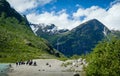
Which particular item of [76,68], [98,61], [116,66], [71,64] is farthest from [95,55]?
[71,64]

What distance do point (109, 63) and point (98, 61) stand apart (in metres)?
1.79

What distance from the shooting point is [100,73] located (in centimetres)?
4981

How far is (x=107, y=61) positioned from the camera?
50406 millimetres

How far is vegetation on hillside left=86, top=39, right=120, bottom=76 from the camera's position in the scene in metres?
48.6

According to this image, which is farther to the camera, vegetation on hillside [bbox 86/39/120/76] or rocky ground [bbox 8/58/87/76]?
rocky ground [bbox 8/58/87/76]

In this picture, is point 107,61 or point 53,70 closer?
point 107,61

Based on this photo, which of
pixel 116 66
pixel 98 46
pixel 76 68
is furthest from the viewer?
pixel 76 68

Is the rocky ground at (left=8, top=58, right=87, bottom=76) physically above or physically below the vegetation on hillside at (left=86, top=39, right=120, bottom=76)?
below

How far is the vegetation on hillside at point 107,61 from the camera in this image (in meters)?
48.6

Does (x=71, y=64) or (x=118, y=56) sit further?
(x=71, y=64)

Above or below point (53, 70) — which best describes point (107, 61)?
above

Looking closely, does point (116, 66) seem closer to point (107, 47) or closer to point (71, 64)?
point (107, 47)

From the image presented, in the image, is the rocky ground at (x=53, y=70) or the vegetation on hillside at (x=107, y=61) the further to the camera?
the rocky ground at (x=53, y=70)

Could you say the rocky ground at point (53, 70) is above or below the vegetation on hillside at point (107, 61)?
below
